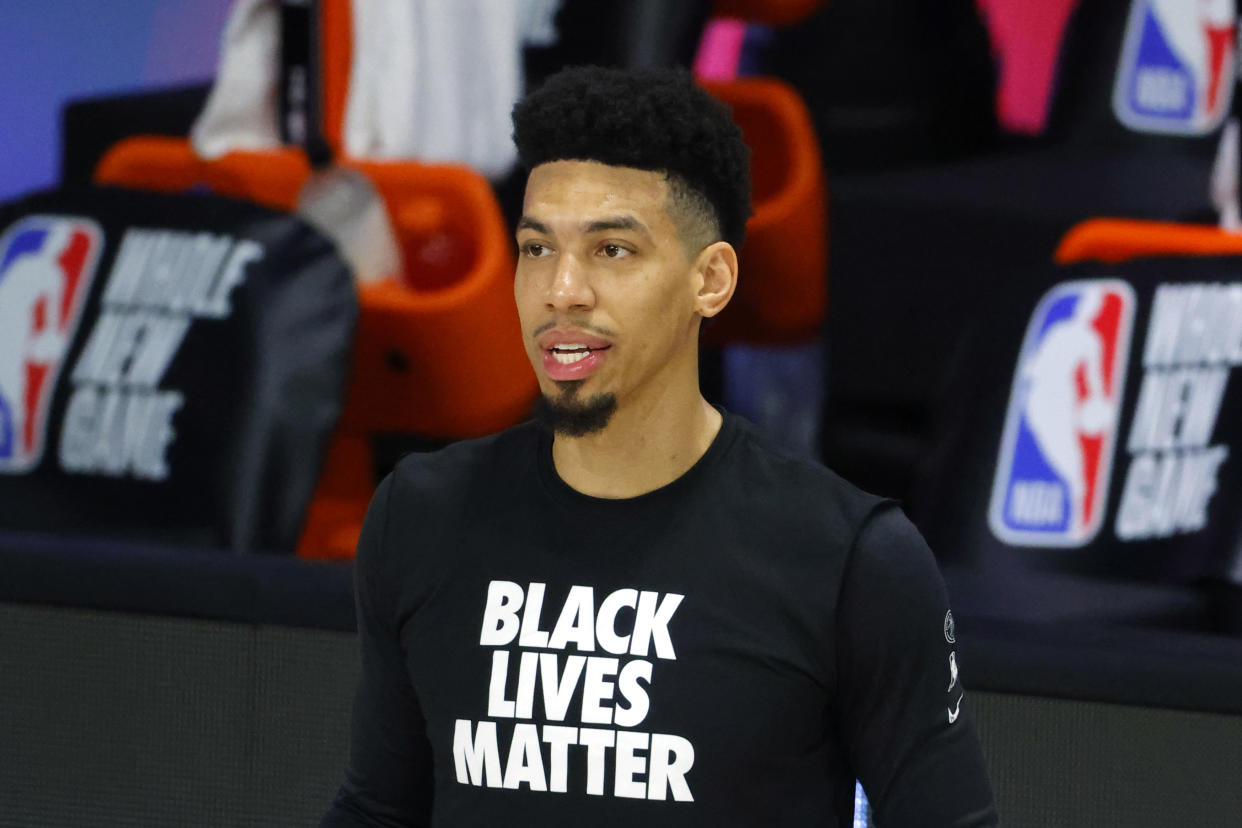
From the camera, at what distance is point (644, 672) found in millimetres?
1128

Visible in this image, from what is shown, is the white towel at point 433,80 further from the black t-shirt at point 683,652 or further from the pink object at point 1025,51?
the black t-shirt at point 683,652

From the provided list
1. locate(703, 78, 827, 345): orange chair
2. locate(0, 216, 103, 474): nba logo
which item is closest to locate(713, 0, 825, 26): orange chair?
locate(703, 78, 827, 345): orange chair

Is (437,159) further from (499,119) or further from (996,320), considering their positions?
(996,320)

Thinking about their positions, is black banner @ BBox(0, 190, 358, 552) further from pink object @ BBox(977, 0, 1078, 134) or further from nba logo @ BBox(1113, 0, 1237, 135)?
pink object @ BBox(977, 0, 1078, 134)

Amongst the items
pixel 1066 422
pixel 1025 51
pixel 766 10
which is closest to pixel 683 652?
pixel 1066 422

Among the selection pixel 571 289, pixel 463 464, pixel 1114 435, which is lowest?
pixel 1114 435

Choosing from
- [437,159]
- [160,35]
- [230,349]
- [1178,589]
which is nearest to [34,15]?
[160,35]

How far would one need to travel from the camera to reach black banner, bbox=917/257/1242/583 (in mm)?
2576

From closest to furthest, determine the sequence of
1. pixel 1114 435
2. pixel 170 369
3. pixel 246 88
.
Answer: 1. pixel 1114 435
2. pixel 170 369
3. pixel 246 88

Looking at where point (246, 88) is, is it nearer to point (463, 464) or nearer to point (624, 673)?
point (463, 464)

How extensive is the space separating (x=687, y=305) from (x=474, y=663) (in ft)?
0.87

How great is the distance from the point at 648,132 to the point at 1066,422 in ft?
5.27

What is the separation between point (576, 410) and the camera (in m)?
1.15

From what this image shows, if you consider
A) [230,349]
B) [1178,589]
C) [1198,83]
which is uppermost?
[1198,83]
